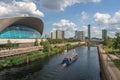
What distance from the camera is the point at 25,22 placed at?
390 feet

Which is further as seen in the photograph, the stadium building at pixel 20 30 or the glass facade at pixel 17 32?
the glass facade at pixel 17 32

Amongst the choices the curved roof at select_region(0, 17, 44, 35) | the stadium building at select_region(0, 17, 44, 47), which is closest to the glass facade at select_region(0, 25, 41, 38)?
the stadium building at select_region(0, 17, 44, 47)

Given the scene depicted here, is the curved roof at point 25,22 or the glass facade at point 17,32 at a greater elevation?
the curved roof at point 25,22

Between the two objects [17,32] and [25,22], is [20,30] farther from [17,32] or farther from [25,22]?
[25,22]

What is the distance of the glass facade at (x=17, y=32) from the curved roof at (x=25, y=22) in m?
2.65

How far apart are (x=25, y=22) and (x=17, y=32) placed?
10563 millimetres

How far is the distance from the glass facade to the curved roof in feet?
8.70

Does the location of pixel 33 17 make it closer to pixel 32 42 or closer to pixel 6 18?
pixel 32 42

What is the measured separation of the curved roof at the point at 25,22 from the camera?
97.6 m

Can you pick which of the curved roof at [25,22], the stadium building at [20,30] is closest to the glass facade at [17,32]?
the stadium building at [20,30]

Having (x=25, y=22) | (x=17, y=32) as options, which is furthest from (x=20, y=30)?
(x=25, y=22)

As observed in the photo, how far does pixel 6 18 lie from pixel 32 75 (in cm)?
5485

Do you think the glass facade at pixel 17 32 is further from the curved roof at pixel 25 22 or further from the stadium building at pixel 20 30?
the curved roof at pixel 25 22

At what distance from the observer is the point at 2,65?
2191 inches
